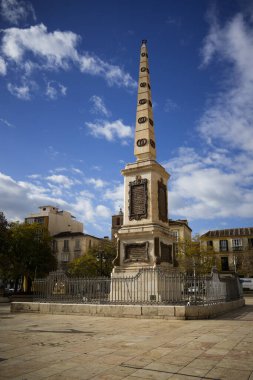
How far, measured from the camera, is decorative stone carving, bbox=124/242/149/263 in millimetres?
15617

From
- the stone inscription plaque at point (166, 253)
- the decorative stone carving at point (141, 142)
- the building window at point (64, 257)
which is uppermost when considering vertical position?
the decorative stone carving at point (141, 142)

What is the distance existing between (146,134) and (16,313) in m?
11.4

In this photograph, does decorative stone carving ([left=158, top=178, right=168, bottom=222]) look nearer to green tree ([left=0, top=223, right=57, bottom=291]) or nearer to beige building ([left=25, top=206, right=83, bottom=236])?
green tree ([left=0, top=223, right=57, bottom=291])

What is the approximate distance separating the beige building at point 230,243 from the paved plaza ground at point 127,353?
51.3 metres

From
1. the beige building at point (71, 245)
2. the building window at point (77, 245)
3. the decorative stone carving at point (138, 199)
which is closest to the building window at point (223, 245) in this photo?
the beige building at point (71, 245)

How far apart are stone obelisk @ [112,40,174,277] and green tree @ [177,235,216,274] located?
27.2 metres

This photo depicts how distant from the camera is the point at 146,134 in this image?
18.8 m

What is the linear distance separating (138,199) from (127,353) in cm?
1139

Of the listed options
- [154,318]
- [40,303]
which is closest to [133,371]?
[154,318]

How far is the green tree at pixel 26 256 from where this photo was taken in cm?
3234

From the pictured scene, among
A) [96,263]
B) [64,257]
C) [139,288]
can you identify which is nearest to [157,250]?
[139,288]

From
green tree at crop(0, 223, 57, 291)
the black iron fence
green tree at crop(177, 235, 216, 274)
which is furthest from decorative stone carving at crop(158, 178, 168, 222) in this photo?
green tree at crop(177, 235, 216, 274)

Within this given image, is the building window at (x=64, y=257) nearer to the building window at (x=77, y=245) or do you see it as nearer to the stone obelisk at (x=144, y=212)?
the building window at (x=77, y=245)

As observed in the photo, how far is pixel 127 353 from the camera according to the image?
19.5 ft
